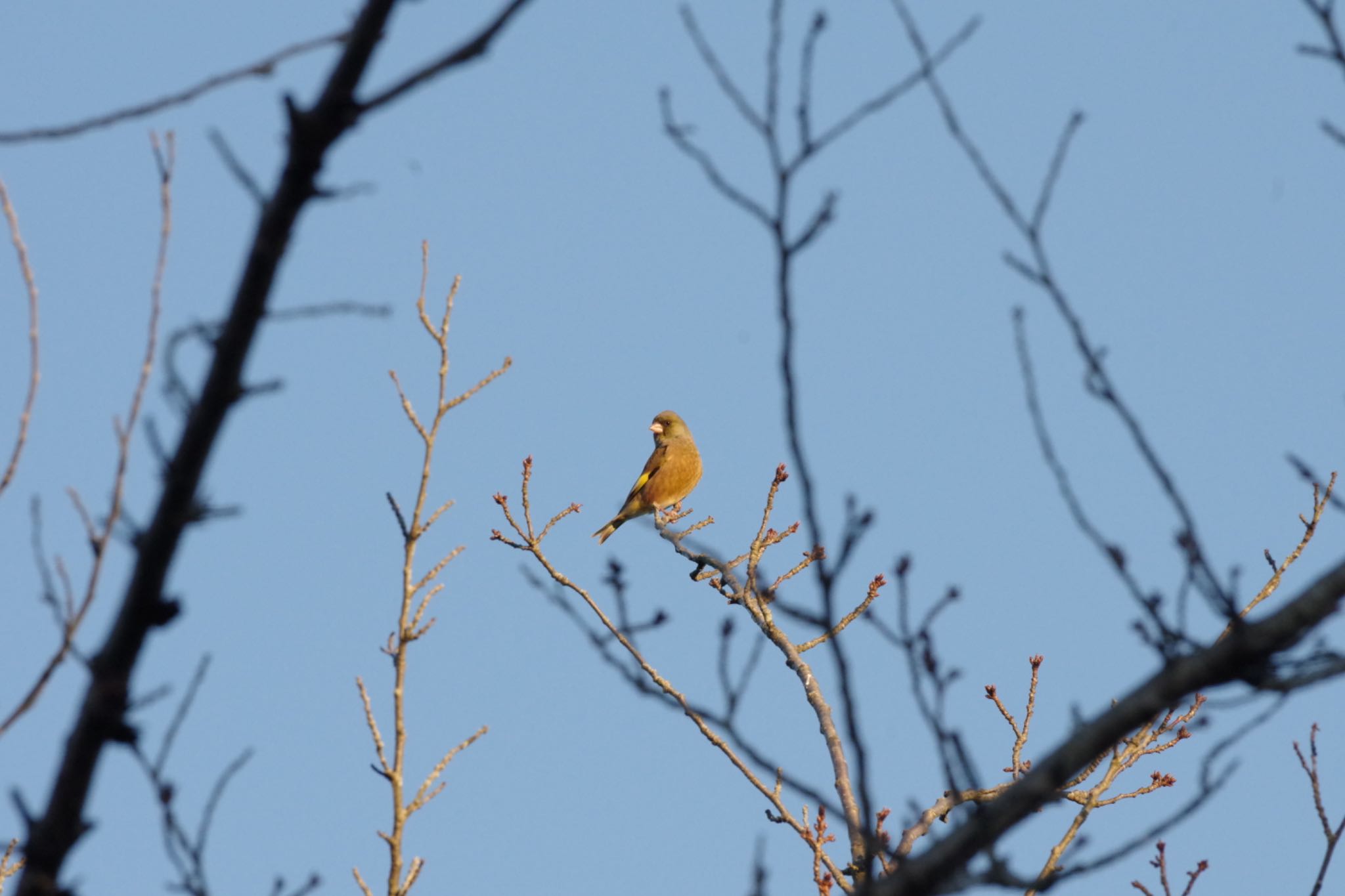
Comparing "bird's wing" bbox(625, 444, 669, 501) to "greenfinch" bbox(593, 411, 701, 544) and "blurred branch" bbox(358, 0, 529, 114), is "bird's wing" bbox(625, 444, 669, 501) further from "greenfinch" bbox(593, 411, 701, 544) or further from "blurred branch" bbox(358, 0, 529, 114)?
"blurred branch" bbox(358, 0, 529, 114)

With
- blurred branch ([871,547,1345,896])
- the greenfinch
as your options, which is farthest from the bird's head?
blurred branch ([871,547,1345,896])

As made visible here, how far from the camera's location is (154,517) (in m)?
1.97

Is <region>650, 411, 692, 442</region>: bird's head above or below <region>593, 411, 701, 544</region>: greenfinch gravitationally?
above

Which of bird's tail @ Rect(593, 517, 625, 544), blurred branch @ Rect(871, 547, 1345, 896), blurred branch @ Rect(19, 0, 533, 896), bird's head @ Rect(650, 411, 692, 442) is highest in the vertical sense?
bird's head @ Rect(650, 411, 692, 442)

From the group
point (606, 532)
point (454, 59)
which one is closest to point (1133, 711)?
point (454, 59)

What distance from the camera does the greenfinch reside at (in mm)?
12906

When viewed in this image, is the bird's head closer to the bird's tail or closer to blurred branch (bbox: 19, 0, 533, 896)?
the bird's tail

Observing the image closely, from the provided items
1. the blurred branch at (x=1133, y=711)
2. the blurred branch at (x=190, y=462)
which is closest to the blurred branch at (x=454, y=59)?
the blurred branch at (x=190, y=462)

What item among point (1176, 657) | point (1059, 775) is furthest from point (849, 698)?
point (1176, 657)

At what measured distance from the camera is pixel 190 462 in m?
1.95

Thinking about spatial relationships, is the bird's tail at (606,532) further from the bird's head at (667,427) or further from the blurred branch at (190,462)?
the blurred branch at (190,462)

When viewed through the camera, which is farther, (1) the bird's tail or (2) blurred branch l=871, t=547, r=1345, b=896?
(1) the bird's tail

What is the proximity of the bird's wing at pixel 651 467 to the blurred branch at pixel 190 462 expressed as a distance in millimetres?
11051

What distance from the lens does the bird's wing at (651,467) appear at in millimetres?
13062
